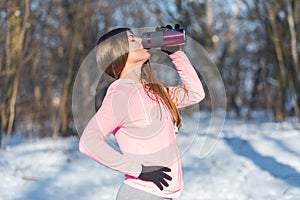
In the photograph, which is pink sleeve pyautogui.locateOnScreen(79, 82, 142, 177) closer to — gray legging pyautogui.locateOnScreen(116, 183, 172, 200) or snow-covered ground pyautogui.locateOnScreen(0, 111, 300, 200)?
gray legging pyautogui.locateOnScreen(116, 183, 172, 200)

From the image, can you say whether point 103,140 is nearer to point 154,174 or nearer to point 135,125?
point 135,125

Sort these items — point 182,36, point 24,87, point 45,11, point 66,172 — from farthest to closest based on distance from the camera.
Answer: point 24,87, point 45,11, point 66,172, point 182,36

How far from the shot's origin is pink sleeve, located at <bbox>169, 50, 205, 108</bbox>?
2.55 meters

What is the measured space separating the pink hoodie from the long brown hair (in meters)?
0.04

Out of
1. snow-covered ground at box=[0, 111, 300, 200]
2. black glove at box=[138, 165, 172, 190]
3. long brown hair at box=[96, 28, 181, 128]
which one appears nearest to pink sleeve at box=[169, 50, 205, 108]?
long brown hair at box=[96, 28, 181, 128]

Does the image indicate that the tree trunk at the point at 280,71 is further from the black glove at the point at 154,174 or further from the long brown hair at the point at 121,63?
the black glove at the point at 154,174

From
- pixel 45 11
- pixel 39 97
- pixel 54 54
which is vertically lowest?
pixel 39 97

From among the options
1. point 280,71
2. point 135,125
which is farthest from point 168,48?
point 280,71

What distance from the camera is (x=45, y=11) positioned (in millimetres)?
12547

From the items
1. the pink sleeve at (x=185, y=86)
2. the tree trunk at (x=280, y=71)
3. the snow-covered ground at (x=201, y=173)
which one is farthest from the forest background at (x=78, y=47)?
the pink sleeve at (x=185, y=86)

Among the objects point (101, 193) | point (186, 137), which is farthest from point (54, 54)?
point (186, 137)

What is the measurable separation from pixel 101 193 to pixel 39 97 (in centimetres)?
970

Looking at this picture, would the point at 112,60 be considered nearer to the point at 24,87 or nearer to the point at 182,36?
the point at 182,36

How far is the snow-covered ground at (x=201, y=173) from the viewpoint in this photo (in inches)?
255
